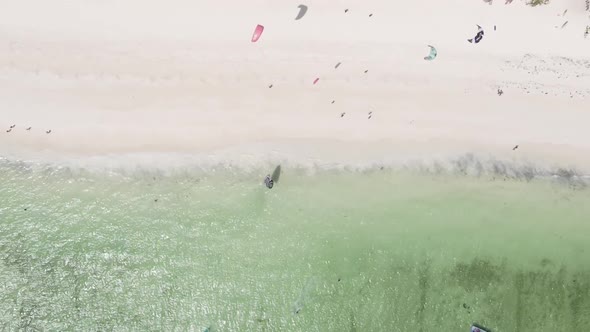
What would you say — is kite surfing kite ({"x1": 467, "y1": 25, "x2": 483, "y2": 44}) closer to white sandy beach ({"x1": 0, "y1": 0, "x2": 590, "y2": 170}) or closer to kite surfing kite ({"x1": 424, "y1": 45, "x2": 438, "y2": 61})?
white sandy beach ({"x1": 0, "y1": 0, "x2": 590, "y2": 170})

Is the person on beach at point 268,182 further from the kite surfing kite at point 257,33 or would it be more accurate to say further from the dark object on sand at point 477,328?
the dark object on sand at point 477,328

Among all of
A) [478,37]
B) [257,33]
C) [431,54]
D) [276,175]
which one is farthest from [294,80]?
[478,37]

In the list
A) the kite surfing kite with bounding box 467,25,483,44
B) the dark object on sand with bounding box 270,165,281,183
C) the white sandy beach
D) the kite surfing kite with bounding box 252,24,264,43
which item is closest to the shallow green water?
the dark object on sand with bounding box 270,165,281,183

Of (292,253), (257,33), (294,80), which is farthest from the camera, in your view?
(292,253)

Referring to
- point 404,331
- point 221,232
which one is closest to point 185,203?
point 221,232

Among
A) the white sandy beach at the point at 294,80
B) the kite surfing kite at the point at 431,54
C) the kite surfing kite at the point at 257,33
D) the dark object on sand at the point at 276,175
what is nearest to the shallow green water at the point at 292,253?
the dark object on sand at the point at 276,175

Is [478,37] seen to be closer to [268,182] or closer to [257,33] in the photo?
[257,33]

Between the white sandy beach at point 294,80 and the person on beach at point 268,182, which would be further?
the person on beach at point 268,182
